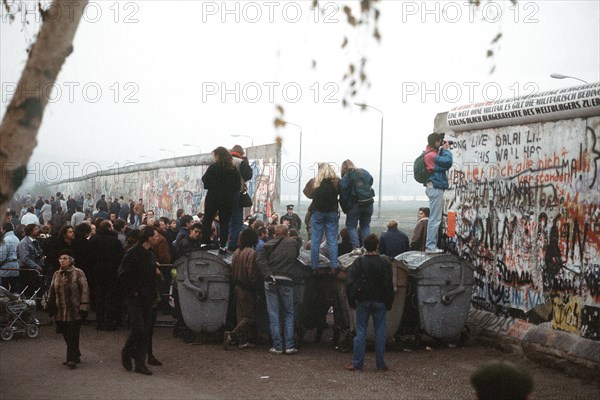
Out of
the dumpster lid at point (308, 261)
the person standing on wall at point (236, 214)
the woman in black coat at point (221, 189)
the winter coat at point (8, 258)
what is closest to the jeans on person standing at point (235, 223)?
the person standing on wall at point (236, 214)

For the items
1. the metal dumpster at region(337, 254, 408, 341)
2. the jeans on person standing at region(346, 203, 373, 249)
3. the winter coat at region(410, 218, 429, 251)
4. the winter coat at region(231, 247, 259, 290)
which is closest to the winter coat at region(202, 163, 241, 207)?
the winter coat at region(231, 247, 259, 290)

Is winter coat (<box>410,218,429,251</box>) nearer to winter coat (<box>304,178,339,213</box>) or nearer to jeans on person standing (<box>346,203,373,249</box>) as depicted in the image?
jeans on person standing (<box>346,203,373,249</box>)

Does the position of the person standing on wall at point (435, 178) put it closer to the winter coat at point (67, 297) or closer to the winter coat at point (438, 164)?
the winter coat at point (438, 164)

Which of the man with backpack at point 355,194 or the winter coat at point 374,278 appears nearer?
the winter coat at point 374,278

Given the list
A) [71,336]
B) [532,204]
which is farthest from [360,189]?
[71,336]

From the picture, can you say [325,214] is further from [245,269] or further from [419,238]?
[419,238]

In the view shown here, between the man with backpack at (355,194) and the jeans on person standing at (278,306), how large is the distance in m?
1.35

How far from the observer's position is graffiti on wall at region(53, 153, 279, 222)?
3016cm

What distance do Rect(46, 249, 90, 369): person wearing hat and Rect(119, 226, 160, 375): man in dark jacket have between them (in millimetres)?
609

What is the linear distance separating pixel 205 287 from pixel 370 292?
3.00 m

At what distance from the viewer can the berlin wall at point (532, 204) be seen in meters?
11.8

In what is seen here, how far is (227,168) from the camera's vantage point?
14180 millimetres

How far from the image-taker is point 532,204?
523 inches

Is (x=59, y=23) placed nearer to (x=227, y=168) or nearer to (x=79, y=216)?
(x=227, y=168)
